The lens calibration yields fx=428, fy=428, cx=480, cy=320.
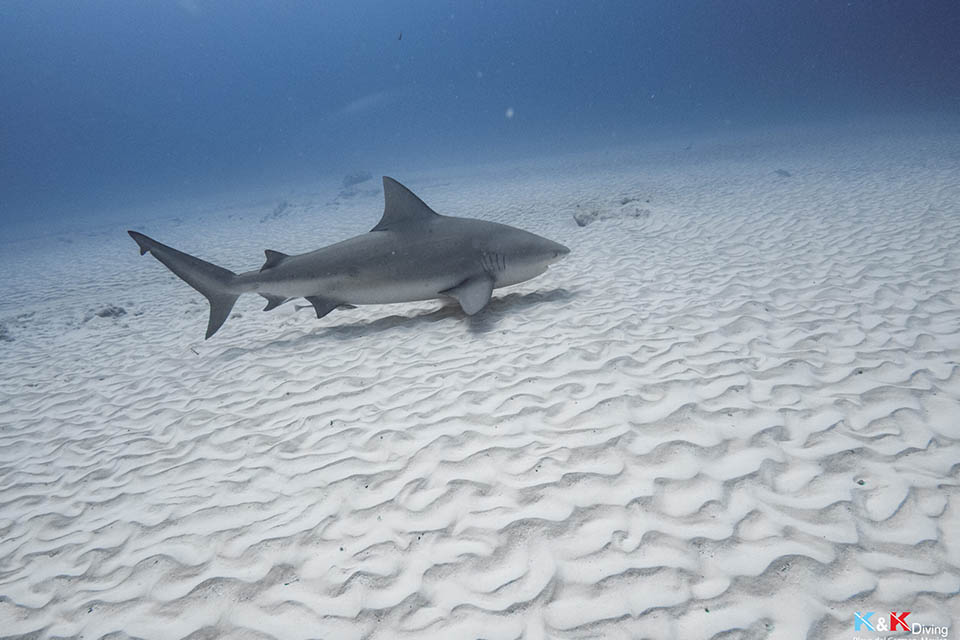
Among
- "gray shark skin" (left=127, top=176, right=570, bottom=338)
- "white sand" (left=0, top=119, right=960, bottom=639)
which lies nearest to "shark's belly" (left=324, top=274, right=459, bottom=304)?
"gray shark skin" (left=127, top=176, right=570, bottom=338)

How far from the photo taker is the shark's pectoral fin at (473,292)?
5613 mm

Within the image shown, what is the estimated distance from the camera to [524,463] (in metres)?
3.29

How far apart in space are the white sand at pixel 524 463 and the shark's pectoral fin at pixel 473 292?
43cm

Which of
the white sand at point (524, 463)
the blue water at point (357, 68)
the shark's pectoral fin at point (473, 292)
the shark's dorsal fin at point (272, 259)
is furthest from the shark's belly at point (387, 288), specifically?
the blue water at point (357, 68)

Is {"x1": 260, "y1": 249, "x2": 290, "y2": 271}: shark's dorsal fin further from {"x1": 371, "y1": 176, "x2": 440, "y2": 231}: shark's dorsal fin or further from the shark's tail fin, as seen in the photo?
{"x1": 371, "y1": 176, "x2": 440, "y2": 231}: shark's dorsal fin

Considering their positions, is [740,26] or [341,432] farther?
[740,26]

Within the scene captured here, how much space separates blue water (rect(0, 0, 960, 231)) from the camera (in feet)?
406

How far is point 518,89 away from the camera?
7269 inches

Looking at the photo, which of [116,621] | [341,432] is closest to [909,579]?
[341,432]

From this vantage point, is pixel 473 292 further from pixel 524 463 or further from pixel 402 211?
pixel 524 463

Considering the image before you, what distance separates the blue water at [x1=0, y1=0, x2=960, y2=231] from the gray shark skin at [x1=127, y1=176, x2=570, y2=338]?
11343cm

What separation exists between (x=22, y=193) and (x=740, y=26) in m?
212

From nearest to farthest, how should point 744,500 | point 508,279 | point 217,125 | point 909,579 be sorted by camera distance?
point 909,579 → point 744,500 → point 508,279 → point 217,125

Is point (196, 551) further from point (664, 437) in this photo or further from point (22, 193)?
point (22, 193)
